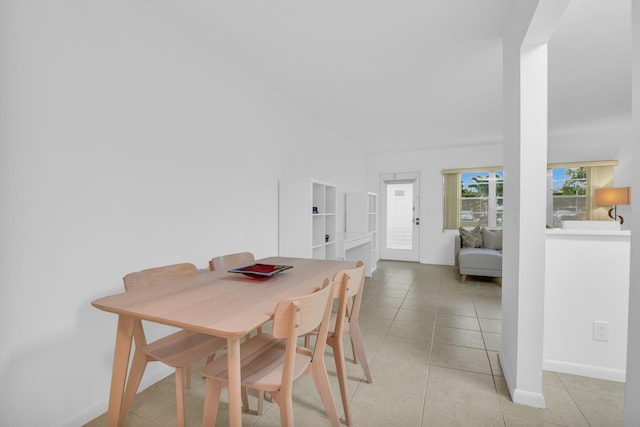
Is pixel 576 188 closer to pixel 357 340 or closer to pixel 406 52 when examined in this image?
pixel 406 52

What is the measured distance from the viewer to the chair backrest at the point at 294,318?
43.4 inches

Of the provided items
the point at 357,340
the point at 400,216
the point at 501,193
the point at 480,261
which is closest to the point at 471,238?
the point at 480,261

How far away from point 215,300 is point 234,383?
14.6 inches

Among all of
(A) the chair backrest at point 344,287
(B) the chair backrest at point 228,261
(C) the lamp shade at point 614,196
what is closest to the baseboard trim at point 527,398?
(A) the chair backrest at point 344,287

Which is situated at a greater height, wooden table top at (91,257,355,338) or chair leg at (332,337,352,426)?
wooden table top at (91,257,355,338)

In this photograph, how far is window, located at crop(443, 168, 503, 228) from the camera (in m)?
5.88

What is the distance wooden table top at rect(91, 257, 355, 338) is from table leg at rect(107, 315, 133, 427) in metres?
0.13

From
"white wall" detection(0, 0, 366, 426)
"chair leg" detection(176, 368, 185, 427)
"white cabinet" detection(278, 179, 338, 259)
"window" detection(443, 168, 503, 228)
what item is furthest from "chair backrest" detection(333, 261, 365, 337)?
"window" detection(443, 168, 503, 228)

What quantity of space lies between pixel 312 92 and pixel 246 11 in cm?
142

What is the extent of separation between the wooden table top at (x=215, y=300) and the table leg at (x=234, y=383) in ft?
0.27

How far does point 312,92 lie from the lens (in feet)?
11.3

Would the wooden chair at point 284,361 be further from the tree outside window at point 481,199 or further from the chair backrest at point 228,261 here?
the tree outside window at point 481,199

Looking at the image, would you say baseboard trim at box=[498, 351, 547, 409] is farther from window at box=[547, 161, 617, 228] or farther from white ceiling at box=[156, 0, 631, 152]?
window at box=[547, 161, 617, 228]

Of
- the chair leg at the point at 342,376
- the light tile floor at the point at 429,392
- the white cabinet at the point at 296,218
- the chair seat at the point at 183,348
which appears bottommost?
the light tile floor at the point at 429,392
